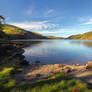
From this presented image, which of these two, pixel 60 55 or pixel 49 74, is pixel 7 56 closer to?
pixel 49 74

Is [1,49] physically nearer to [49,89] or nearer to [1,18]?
[1,18]

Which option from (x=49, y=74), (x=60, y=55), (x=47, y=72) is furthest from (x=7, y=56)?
(x=60, y=55)

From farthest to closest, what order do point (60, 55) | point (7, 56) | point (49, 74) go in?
point (60, 55) → point (7, 56) → point (49, 74)

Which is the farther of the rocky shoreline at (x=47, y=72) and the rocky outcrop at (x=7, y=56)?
the rocky outcrop at (x=7, y=56)

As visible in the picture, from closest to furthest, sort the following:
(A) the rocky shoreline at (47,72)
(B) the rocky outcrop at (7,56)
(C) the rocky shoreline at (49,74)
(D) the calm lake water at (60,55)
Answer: (C) the rocky shoreline at (49,74) < (A) the rocky shoreline at (47,72) < (B) the rocky outcrop at (7,56) < (D) the calm lake water at (60,55)

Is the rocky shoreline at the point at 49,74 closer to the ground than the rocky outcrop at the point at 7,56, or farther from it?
closer to the ground

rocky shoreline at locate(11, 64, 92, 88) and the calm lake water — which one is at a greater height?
rocky shoreline at locate(11, 64, 92, 88)

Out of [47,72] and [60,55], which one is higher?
[47,72]

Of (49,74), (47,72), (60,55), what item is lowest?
(60,55)

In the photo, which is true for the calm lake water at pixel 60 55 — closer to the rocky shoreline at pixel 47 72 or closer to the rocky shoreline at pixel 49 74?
the rocky shoreline at pixel 47 72

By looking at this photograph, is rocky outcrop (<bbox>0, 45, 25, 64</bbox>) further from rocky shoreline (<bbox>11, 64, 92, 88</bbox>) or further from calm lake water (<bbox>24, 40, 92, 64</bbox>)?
rocky shoreline (<bbox>11, 64, 92, 88</bbox>)

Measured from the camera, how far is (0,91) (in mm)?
5836

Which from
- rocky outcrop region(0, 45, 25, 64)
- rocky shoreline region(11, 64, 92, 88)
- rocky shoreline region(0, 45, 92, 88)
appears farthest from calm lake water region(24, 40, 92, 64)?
rocky shoreline region(11, 64, 92, 88)

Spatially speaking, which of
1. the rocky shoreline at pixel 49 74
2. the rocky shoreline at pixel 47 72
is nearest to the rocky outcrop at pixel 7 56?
the rocky shoreline at pixel 47 72
